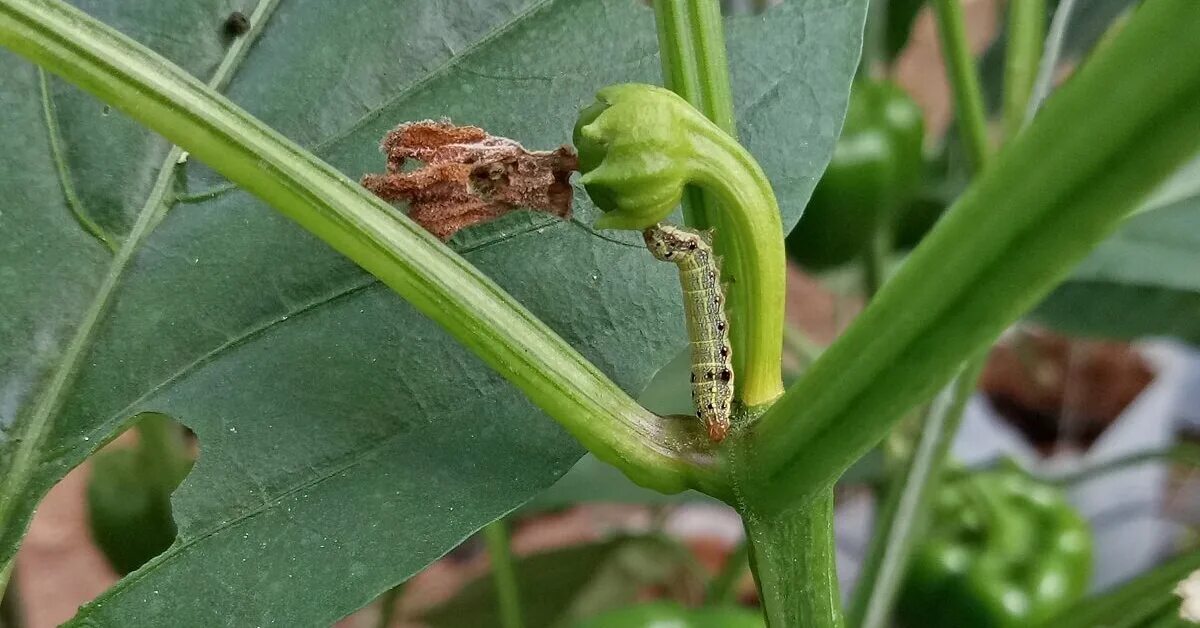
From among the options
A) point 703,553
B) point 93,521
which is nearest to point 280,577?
point 93,521

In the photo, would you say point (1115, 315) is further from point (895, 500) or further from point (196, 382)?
point (196, 382)

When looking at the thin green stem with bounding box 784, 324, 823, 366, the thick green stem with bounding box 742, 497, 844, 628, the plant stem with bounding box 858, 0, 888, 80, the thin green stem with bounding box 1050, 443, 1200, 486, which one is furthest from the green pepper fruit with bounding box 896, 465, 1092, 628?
the thick green stem with bounding box 742, 497, 844, 628

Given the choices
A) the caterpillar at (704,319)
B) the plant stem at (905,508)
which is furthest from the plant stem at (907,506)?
the caterpillar at (704,319)

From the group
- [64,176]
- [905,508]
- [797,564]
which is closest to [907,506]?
[905,508]

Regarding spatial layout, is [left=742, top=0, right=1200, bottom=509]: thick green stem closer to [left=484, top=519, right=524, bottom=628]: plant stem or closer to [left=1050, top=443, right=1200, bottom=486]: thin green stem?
[left=484, top=519, right=524, bottom=628]: plant stem

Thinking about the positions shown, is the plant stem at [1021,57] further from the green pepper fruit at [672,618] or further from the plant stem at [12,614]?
the plant stem at [12,614]
